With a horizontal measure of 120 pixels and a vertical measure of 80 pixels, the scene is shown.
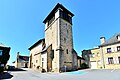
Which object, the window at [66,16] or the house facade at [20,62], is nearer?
the window at [66,16]

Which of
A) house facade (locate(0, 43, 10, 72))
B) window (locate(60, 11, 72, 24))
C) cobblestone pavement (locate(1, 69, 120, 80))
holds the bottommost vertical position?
cobblestone pavement (locate(1, 69, 120, 80))

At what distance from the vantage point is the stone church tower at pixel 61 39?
25.9m

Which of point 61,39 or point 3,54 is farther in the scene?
point 61,39

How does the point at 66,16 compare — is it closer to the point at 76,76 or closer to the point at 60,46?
the point at 60,46

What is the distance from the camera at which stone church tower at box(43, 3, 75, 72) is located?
25938 millimetres

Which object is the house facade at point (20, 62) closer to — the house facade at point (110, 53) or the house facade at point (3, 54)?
the house facade at point (3, 54)

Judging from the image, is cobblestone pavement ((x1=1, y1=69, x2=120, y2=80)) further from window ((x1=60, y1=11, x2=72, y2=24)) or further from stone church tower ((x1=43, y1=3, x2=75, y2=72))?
window ((x1=60, y1=11, x2=72, y2=24))

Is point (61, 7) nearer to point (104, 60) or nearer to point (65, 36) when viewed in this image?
point (65, 36)

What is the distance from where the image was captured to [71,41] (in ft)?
96.7

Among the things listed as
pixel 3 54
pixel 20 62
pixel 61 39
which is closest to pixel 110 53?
pixel 61 39

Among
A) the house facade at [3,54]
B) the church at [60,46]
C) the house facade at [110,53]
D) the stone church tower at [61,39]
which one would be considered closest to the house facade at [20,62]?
the church at [60,46]

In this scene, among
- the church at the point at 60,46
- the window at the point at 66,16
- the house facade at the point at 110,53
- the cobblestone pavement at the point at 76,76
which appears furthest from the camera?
the window at the point at 66,16

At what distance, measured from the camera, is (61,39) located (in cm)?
2700

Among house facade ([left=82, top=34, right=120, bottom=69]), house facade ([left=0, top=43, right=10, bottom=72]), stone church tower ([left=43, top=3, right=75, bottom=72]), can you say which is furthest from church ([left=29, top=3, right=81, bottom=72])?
house facade ([left=0, top=43, right=10, bottom=72])
